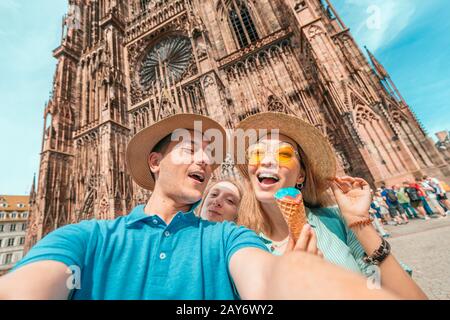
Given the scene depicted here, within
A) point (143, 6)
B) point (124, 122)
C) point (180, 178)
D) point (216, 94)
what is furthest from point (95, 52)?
point (180, 178)

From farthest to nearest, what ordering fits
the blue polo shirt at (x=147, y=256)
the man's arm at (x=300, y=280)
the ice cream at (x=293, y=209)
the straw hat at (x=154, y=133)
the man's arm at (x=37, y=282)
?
the straw hat at (x=154, y=133), the ice cream at (x=293, y=209), the blue polo shirt at (x=147, y=256), the man's arm at (x=37, y=282), the man's arm at (x=300, y=280)

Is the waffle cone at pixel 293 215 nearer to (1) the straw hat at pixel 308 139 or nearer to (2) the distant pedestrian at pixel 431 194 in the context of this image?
(1) the straw hat at pixel 308 139

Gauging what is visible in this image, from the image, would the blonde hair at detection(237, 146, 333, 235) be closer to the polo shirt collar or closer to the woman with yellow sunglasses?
the woman with yellow sunglasses

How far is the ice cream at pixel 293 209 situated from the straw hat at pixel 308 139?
2.32 feet

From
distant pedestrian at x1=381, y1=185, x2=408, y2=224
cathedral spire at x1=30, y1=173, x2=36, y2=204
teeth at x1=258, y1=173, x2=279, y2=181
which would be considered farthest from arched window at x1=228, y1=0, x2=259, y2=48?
cathedral spire at x1=30, y1=173, x2=36, y2=204

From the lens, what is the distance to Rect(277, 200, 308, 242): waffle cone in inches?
40.3

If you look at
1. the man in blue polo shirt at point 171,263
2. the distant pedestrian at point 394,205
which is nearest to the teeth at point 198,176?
the man in blue polo shirt at point 171,263

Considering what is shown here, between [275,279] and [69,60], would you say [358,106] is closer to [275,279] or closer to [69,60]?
[275,279]

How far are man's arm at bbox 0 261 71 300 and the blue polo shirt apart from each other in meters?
0.03

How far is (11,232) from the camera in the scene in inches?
1115

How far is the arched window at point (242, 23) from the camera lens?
13312 mm

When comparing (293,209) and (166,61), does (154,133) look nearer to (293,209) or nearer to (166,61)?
(293,209)

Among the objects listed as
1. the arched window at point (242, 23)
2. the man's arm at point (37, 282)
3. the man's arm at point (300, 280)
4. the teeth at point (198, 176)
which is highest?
the arched window at point (242, 23)

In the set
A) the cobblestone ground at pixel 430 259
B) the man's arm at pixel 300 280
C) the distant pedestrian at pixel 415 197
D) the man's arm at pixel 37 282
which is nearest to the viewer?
the man's arm at pixel 300 280
